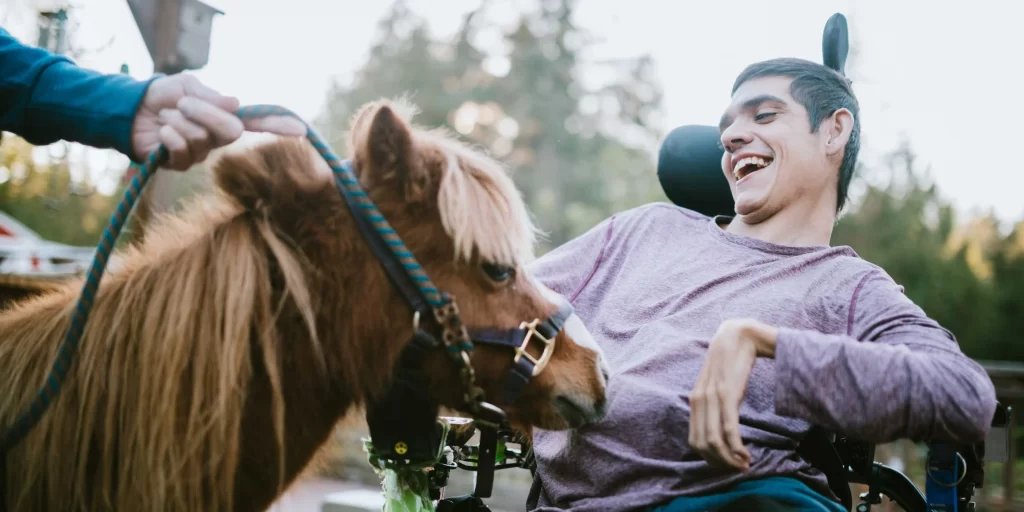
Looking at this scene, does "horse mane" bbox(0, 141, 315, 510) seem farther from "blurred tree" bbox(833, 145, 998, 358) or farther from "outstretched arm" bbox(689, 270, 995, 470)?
"blurred tree" bbox(833, 145, 998, 358)

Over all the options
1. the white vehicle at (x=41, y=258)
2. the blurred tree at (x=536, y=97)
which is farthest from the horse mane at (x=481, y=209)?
the blurred tree at (x=536, y=97)

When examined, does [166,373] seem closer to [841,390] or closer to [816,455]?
[841,390]

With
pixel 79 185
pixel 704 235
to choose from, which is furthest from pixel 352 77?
pixel 704 235

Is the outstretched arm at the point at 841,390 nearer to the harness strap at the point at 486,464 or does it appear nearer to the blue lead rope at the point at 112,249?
the blue lead rope at the point at 112,249

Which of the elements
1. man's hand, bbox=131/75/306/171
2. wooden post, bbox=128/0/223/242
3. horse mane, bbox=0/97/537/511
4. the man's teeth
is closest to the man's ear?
the man's teeth

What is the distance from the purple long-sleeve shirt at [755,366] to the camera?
1.53m

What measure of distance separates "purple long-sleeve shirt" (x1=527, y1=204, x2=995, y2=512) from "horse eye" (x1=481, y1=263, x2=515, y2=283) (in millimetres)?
465

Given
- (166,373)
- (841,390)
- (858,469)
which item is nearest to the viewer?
(166,373)

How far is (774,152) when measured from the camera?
2.15 m

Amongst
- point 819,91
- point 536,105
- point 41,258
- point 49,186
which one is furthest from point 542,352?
point 536,105

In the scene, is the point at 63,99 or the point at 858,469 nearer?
the point at 63,99

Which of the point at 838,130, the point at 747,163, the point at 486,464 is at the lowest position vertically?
the point at 486,464

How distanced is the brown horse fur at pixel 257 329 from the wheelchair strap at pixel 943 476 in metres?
1.03

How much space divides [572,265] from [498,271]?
854mm
